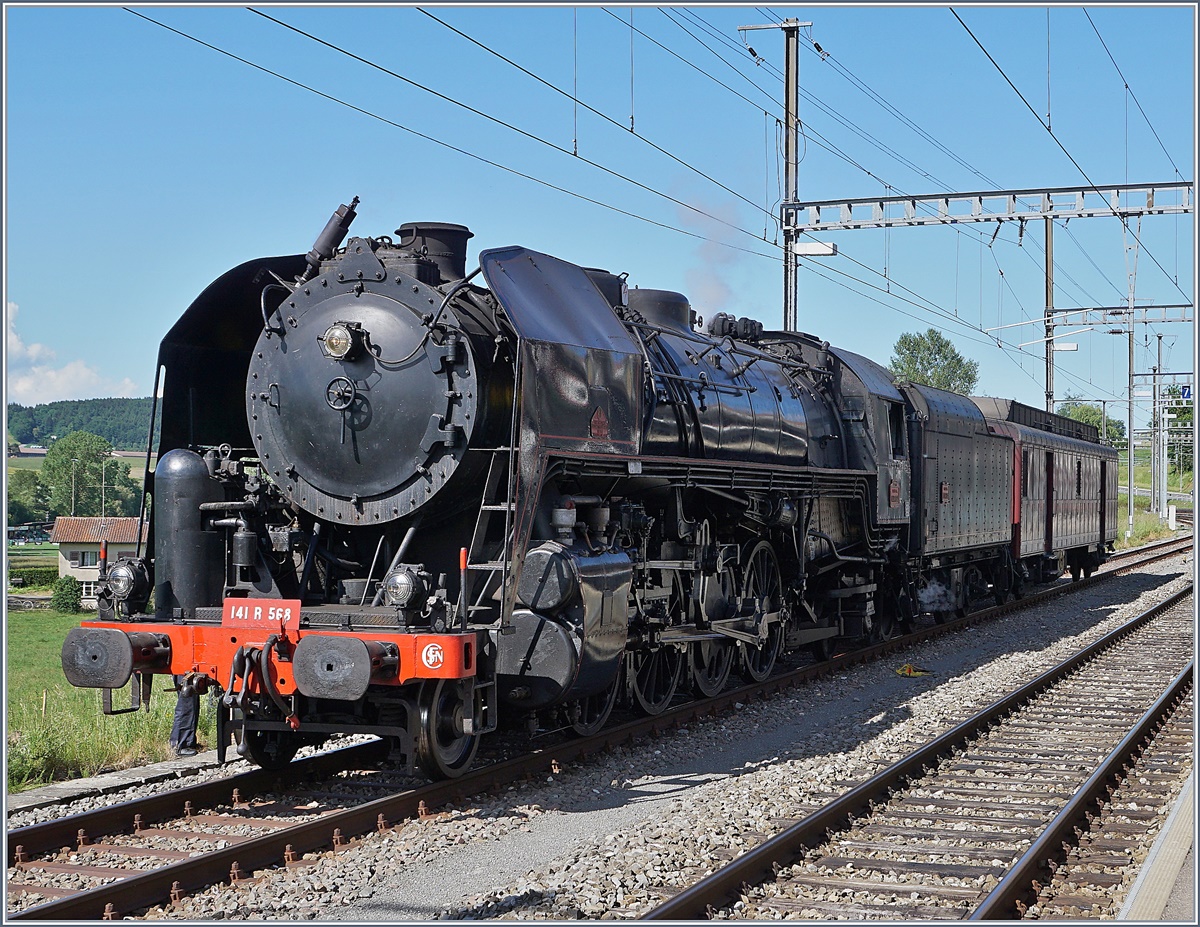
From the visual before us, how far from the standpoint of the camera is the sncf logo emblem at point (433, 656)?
6.69m

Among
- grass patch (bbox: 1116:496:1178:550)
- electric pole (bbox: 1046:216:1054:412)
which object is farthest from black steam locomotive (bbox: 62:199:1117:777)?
grass patch (bbox: 1116:496:1178:550)

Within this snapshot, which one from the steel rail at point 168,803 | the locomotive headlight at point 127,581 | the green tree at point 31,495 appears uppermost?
the green tree at point 31,495

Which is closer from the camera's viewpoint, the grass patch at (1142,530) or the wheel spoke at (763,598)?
the wheel spoke at (763,598)

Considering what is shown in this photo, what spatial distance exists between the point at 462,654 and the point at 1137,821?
14.2 feet

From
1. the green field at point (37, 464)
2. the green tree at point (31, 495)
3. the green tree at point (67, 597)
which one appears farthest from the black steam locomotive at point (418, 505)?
the green field at point (37, 464)

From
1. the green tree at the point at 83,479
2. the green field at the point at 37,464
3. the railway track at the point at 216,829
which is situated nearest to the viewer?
the railway track at the point at 216,829

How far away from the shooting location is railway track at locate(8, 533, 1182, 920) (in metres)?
5.50

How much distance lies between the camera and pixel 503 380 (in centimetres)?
773

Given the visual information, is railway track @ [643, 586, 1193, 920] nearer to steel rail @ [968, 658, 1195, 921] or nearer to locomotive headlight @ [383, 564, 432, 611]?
steel rail @ [968, 658, 1195, 921]

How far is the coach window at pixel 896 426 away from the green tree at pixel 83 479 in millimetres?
86001

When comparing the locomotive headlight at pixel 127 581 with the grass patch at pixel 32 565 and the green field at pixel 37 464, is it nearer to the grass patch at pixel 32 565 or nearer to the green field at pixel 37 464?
the grass patch at pixel 32 565

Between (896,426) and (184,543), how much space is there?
9.76m

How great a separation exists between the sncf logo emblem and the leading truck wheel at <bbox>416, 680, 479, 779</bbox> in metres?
0.32

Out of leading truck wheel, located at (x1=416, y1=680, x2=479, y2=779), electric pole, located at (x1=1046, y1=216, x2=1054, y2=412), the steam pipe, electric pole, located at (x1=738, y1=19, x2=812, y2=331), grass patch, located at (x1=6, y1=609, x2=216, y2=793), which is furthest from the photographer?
electric pole, located at (x1=1046, y1=216, x2=1054, y2=412)
